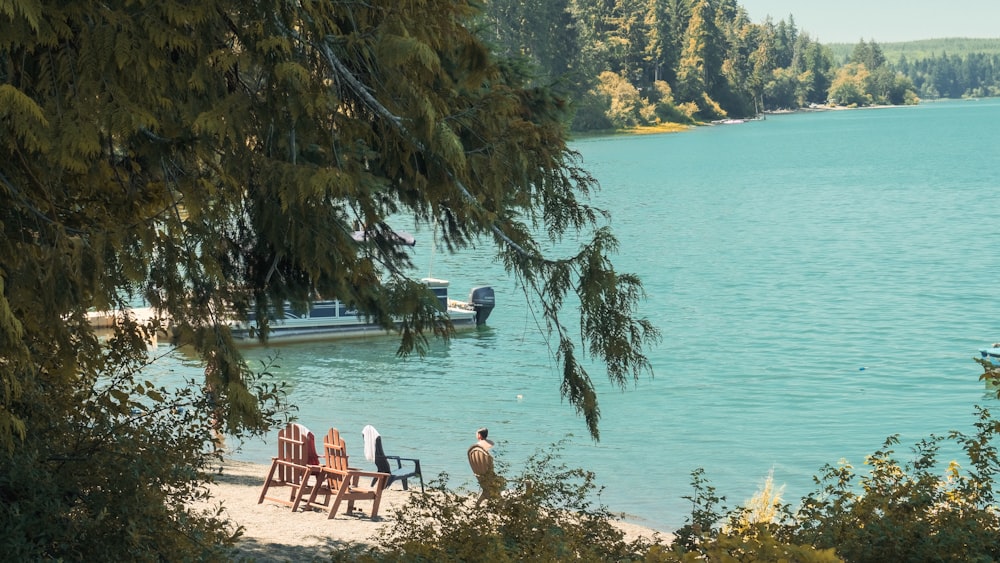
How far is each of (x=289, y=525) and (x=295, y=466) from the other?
94 centimetres

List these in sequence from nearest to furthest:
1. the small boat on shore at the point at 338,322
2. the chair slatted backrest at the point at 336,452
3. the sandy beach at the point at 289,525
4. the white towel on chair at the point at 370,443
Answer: the sandy beach at the point at 289,525 → the chair slatted backrest at the point at 336,452 → the white towel on chair at the point at 370,443 → the small boat on shore at the point at 338,322

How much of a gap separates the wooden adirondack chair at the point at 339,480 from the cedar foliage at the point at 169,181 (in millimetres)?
4184

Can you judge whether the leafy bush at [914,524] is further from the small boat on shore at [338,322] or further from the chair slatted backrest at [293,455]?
the small boat on shore at [338,322]

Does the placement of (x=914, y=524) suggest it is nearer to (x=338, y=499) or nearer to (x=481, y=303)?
(x=338, y=499)

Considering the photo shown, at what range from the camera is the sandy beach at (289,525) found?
9219 millimetres

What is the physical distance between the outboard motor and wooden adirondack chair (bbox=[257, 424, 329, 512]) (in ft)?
48.4

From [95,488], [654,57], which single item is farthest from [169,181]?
[654,57]

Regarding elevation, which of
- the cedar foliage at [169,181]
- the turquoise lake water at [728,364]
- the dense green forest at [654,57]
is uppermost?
the dense green forest at [654,57]

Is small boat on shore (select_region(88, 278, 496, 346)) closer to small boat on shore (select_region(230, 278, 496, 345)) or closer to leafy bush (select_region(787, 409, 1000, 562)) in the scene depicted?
small boat on shore (select_region(230, 278, 496, 345))

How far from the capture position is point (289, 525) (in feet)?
34.5

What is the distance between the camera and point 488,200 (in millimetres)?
7211

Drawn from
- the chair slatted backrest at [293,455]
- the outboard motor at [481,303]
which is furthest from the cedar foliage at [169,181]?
the outboard motor at [481,303]

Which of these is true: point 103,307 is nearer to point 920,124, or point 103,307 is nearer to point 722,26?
point 920,124

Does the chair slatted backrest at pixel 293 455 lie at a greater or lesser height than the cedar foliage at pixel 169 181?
lesser
